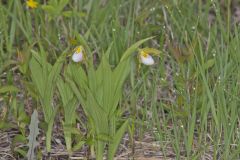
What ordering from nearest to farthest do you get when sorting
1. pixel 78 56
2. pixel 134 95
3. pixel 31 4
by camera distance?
1. pixel 78 56
2. pixel 134 95
3. pixel 31 4

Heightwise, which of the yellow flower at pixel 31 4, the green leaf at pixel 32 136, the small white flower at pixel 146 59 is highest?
the yellow flower at pixel 31 4

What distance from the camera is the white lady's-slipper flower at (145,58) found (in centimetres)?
220

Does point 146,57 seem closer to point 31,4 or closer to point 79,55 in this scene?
point 79,55

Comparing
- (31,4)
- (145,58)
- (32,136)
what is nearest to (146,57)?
(145,58)

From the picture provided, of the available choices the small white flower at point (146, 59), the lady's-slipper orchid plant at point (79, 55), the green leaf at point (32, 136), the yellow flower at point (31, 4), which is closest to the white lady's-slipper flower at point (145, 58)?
the small white flower at point (146, 59)

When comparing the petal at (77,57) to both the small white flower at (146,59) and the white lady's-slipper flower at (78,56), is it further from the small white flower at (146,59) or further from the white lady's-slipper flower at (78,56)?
the small white flower at (146,59)

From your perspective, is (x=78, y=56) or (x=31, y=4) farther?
(x=31, y=4)

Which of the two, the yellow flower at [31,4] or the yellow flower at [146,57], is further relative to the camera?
the yellow flower at [31,4]

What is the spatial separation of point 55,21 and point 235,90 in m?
1.10

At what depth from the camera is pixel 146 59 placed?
2.20m

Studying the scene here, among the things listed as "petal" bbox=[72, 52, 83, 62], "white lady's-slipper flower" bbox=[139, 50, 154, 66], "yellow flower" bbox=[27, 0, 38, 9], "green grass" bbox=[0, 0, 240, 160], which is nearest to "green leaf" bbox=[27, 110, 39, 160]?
"green grass" bbox=[0, 0, 240, 160]

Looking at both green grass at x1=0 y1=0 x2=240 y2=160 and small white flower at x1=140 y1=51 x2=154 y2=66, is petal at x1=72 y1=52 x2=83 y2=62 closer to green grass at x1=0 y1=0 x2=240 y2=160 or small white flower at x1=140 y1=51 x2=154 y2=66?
green grass at x1=0 y1=0 x2=240 y2=160

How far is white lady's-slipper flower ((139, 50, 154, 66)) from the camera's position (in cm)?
220

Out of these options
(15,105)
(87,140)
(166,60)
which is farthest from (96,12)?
(87,140)
